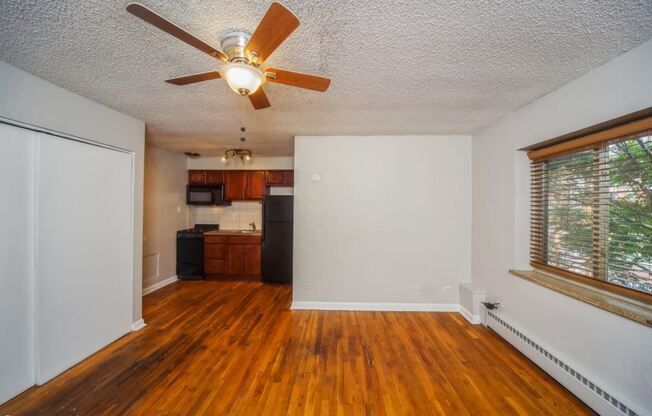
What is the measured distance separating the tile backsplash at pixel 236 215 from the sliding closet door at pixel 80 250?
2.54 metres

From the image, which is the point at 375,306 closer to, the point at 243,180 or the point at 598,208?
the point at 598,208

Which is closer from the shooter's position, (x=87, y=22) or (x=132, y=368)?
(x=87, y=22)

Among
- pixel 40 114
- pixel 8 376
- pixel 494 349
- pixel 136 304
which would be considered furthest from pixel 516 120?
pixel 8 376

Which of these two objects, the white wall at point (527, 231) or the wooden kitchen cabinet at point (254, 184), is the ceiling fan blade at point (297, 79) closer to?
the white wall at point (527, 231)

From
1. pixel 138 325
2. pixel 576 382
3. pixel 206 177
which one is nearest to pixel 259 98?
pixel 138 325

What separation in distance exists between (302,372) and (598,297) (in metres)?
2.23

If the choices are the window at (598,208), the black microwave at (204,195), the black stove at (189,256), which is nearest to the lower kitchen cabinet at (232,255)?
the black stove at (189,256)

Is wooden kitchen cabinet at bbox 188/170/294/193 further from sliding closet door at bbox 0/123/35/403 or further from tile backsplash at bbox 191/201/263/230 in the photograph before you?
sliding closet door at bbox 0/123/35/403

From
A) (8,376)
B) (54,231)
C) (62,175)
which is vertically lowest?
Answer: (8,376)

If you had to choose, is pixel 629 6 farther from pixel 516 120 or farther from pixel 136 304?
pixel 136 304

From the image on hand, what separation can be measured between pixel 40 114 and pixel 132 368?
7.09 feet

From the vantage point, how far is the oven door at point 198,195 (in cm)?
491

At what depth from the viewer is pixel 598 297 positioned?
169 cm

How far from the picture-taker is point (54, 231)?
6.59 ft
